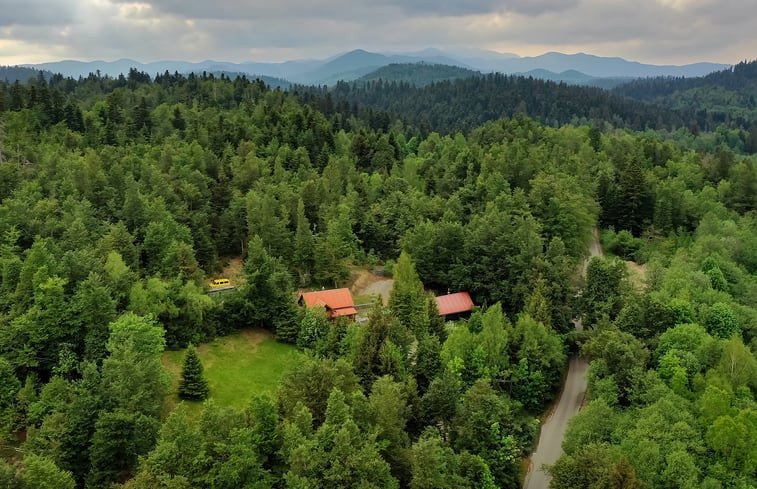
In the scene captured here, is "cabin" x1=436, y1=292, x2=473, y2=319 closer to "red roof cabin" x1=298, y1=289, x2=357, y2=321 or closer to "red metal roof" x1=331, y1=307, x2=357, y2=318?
"red metal roof" x1=331, y1=307, x2=357, y2=318

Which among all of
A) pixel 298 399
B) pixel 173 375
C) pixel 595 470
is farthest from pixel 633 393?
pixel 173 375

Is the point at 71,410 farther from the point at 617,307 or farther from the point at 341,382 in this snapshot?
the point at 617,307

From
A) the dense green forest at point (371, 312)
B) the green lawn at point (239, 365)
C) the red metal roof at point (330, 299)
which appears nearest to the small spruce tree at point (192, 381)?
the dense green forest at point (371, 312)

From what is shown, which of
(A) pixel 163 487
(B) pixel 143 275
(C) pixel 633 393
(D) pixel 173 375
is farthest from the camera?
(B) pixel 143 275

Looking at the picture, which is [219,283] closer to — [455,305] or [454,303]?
[454,303]

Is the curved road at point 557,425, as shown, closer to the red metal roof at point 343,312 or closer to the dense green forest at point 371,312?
the dense green forest at point 371,312

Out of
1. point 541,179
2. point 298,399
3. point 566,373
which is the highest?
point 541,179

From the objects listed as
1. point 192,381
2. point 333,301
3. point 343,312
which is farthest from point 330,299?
point 192,381
